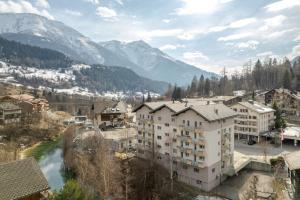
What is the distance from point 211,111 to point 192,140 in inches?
223

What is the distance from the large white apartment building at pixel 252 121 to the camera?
68625 millimetres

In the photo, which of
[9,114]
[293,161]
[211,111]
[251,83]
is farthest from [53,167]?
[251,83]

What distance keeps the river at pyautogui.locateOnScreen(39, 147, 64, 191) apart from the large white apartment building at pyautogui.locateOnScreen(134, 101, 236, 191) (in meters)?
16.3

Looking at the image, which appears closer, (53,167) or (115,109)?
(53,167)

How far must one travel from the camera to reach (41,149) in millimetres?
72312

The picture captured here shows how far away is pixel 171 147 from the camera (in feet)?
169

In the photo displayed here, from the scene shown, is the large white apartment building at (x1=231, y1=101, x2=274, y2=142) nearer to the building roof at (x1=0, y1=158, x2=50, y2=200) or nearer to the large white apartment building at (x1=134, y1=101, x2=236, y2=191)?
the large white apartment building at (x1=134, y1=101, x2=236, y2=191)

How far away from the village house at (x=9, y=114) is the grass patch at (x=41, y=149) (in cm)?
1468

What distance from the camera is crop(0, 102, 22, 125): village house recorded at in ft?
277

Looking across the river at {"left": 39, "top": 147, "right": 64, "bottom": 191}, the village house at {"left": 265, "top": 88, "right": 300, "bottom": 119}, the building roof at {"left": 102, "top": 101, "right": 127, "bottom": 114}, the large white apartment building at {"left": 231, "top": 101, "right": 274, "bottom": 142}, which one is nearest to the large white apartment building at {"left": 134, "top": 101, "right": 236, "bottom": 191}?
the river at {"left": 39, "top": 147, "right": 64, "bottom": 191}

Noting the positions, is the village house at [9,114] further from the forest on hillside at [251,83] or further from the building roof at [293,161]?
the building roof at [293,161]

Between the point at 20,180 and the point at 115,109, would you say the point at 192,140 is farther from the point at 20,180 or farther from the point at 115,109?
the point at 115,109

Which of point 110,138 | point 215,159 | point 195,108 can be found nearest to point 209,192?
point 215,159

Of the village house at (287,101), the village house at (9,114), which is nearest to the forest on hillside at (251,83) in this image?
the village house at (287,101)
